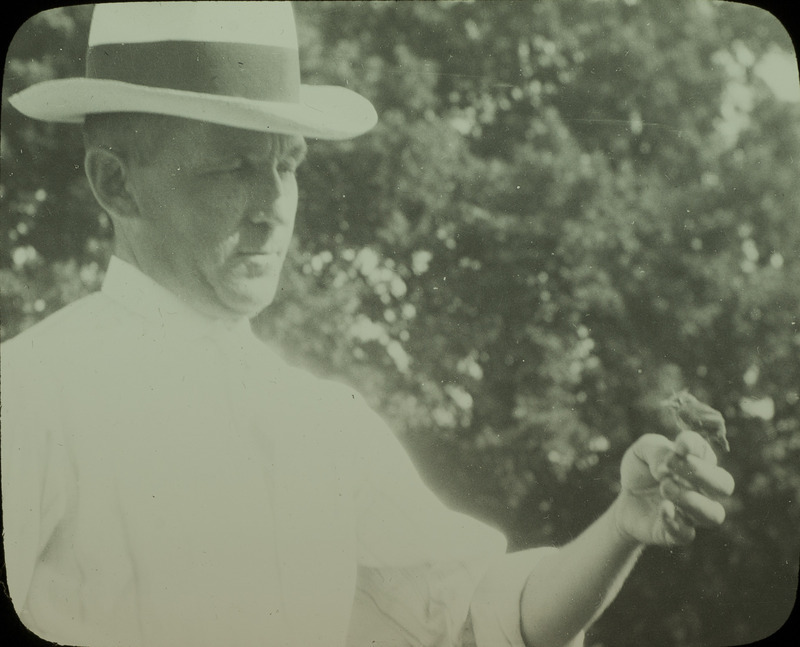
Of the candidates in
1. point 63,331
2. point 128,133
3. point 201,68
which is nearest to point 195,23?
point 201,68

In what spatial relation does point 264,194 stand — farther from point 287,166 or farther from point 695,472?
point 695,472

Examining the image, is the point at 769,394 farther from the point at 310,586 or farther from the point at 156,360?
the point at 156,360

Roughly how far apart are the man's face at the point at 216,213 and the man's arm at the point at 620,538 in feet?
3.26

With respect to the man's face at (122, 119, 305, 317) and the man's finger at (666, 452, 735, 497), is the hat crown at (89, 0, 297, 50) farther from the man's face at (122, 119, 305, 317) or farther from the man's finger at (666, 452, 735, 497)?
the man's finger at (666, 452, 735, 497)

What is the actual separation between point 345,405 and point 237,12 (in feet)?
3.30

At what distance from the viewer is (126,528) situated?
191 centimetres

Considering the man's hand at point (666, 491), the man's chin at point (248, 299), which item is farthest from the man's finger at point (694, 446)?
the man's chin at point (248, 299)

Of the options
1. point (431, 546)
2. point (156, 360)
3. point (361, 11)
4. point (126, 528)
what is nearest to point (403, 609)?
point (431, 546)

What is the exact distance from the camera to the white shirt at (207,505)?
6.25 ft

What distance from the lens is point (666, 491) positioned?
1957mm

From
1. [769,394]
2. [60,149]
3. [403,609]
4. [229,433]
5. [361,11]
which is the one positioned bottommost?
[403,609]

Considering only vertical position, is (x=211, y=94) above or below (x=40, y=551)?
above

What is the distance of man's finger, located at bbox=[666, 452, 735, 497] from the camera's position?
195cm

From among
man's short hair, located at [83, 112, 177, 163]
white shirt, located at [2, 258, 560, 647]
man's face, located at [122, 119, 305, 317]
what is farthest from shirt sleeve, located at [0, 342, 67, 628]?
man's short hair, located at [83, 112, 177, 163]
